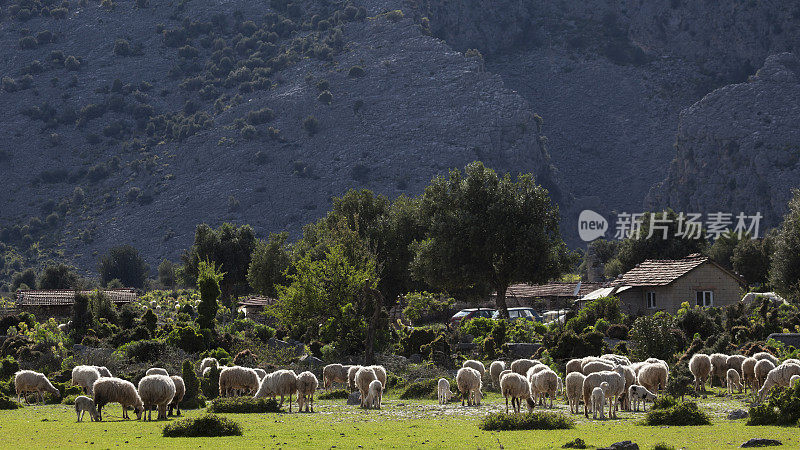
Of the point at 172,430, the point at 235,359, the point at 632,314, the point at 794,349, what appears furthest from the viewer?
the point at 632,314

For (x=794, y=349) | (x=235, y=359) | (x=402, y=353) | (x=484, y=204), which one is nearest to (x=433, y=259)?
(x=484, y=204)

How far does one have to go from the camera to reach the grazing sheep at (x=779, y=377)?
30.0 m

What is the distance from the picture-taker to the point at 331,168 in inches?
6747

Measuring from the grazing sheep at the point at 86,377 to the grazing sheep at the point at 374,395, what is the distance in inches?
416

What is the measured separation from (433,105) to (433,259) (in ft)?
384

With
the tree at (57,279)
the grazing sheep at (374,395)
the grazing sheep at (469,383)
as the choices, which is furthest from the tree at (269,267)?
the grazing sheep at (374,395)

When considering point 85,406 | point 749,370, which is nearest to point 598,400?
point 749,370

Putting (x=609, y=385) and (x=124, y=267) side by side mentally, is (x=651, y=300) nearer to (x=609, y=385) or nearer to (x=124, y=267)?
(x=609, y=385)

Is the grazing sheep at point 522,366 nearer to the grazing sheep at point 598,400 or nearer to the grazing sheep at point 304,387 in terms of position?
the grazing sheep at point 304,387

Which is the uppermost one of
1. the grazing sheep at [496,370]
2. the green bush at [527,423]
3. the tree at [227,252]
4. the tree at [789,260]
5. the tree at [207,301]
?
the tree at [227,252]

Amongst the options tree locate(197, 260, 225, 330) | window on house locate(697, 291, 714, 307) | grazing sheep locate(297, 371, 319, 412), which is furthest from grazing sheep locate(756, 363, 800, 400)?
window on house locate(697, 291, 714, 307)

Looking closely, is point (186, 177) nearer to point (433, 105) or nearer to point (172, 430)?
point (433, 105)

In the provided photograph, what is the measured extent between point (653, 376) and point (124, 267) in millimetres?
119927

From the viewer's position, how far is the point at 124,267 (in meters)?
143
